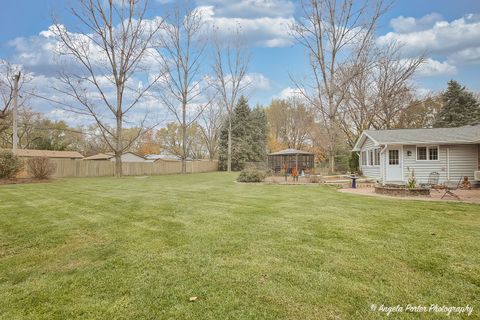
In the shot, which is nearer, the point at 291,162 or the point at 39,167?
the point at 39,167

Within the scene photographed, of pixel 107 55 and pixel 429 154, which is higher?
pixel 107 55

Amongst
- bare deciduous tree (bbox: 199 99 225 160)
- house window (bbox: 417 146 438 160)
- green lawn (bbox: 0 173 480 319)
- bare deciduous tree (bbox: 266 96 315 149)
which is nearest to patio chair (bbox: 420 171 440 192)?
house window (bbox: 417 146 438 160)

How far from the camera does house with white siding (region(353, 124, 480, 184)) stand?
12.4m

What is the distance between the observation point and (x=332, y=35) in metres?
19.6

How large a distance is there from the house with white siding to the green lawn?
8016mm

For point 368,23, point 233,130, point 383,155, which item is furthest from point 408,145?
point 233,130

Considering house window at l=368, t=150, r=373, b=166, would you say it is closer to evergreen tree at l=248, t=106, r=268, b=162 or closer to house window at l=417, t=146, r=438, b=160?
house window at l=417, t=146, r=438, b=160

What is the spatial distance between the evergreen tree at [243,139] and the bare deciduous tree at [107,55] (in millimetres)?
16691

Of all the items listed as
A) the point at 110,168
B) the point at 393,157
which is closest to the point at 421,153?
the point at 393,157

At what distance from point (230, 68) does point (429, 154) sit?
75.6 ft

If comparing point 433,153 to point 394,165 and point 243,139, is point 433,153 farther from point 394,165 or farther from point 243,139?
point 243,139

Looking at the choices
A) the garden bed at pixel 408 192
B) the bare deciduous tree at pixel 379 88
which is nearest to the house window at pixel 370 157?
the garden bed at pixel 408 192

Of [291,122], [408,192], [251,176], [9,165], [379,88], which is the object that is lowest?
[408,192]

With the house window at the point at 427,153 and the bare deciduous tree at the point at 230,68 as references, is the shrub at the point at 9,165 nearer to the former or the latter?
the bare deciduous tree at the point at 230,68
